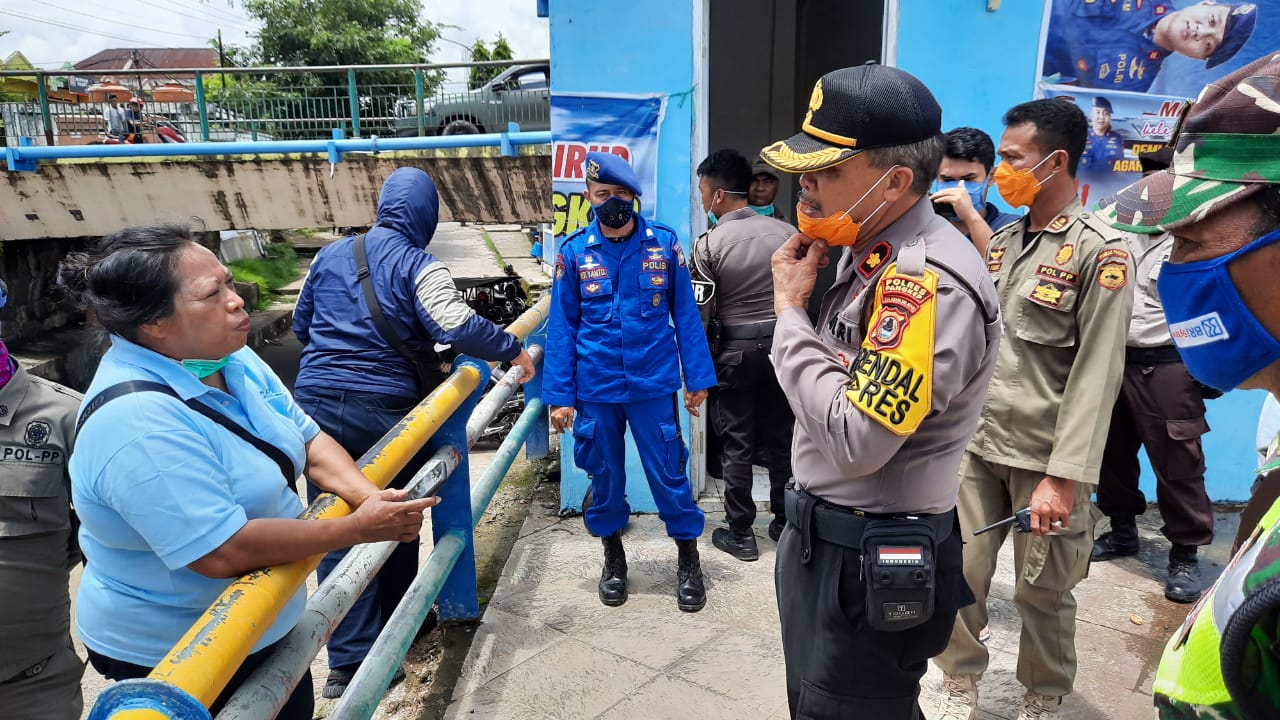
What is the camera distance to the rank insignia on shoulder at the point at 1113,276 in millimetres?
2342

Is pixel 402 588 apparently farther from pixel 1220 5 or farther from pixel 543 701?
pixel 1220 5

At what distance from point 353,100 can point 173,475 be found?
35.8 feet

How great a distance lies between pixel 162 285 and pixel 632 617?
7.87ft

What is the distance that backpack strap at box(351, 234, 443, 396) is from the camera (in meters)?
3.03

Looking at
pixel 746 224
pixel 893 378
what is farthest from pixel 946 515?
pixel 746 224

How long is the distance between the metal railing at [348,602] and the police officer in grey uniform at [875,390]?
1010mm

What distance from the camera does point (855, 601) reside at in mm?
1679

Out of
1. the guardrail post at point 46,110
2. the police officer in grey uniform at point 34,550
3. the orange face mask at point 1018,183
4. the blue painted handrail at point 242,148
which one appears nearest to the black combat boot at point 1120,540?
the orange face mask at point 1018,183

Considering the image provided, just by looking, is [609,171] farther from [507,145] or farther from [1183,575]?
[507,145]

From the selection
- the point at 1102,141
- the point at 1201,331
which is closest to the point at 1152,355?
the point at 1102,141

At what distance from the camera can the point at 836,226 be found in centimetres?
171

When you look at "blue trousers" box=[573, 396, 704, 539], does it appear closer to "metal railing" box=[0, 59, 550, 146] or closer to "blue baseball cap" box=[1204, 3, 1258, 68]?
"blue baseball cap" box=[1204, 3, 1258, 68]

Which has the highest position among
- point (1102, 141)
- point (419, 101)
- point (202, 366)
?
point (419, 101)

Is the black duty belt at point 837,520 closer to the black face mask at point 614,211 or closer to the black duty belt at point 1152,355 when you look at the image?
the black face mask at point 614,211
